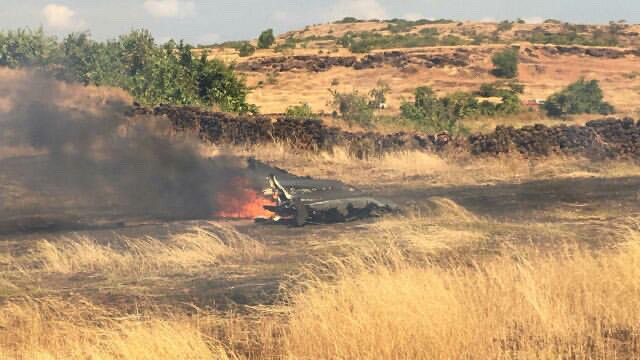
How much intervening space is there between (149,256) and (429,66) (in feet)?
214

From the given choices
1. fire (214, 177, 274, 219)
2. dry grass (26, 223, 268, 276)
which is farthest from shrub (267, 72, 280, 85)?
dry grass (26, 223, 268, 276)

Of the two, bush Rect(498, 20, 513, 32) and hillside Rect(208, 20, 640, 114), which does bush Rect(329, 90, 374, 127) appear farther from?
bush Rect(498, 20, 513, 32)

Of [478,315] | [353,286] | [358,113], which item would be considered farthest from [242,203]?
[358,113]

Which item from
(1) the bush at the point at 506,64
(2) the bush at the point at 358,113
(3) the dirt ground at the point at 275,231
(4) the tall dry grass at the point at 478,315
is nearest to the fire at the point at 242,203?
(3) the dirt ground at the point at 275,231

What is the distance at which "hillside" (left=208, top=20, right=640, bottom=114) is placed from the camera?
6719 cm

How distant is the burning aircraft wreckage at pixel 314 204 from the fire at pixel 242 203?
0.48 m

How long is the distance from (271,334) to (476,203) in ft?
46.0

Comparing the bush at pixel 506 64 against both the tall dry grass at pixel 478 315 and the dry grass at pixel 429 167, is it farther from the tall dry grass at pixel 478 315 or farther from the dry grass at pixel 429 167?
the tall dry grass at pixel 478 315

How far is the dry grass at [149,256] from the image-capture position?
1459cm

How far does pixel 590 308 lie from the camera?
390 inches

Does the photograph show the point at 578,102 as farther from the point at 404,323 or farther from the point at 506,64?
the point at 404,323

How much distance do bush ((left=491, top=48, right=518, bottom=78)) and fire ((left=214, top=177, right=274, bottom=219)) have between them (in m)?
58.2

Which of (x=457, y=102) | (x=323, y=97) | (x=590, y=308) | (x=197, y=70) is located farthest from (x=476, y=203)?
(x=323, y=97)

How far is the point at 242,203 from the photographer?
2119 centimetres
